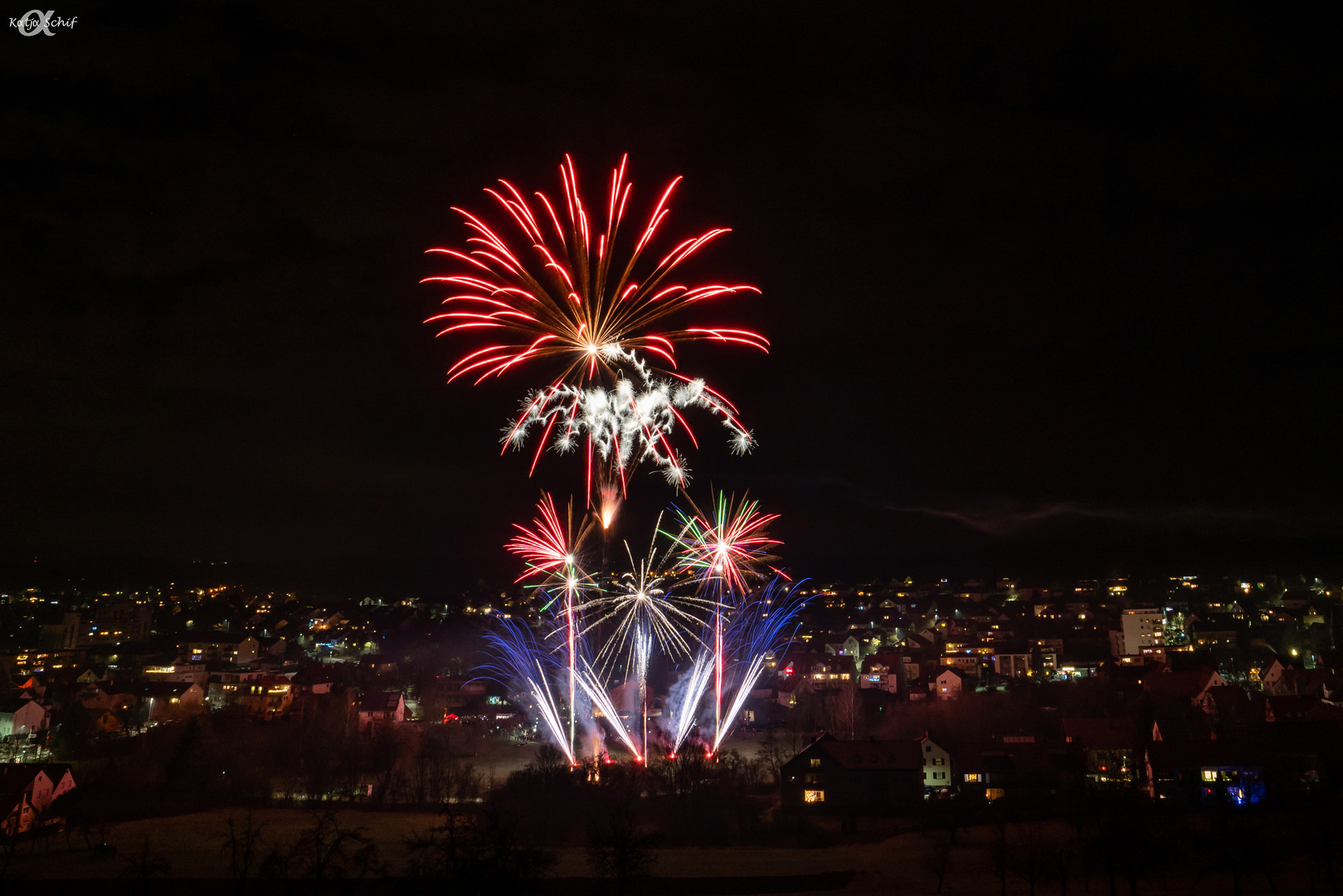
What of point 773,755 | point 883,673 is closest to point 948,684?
point 883,673

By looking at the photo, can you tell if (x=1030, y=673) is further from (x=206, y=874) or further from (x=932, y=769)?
(x=206, y=874)

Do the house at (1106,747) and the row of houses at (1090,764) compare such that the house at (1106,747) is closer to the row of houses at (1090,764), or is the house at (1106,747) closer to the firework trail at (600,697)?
the row of houses at (1090,764)

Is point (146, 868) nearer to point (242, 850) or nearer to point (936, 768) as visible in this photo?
point (242, 850)

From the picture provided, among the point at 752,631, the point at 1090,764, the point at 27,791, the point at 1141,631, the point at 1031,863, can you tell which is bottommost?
the point at 1031,863

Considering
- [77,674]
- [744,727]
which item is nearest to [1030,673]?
[744,727]

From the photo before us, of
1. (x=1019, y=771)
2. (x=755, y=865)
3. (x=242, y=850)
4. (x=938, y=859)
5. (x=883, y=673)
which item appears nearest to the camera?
(x=938, y=859)

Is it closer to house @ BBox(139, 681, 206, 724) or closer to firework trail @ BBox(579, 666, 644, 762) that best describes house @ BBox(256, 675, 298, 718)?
house @ BBox(139, 681, 206, 724)

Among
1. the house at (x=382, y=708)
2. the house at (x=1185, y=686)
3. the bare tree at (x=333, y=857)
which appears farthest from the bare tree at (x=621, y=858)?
the house at (x=1185, y=686)
